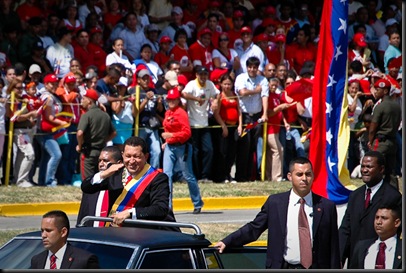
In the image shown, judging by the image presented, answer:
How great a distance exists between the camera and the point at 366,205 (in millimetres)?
10281

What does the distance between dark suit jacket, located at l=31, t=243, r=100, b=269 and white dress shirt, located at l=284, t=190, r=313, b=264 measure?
71.7 inches

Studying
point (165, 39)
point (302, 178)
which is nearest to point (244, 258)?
point (302, 178)

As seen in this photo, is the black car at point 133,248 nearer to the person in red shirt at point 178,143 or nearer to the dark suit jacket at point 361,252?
the dark suit jacket at point 361,252

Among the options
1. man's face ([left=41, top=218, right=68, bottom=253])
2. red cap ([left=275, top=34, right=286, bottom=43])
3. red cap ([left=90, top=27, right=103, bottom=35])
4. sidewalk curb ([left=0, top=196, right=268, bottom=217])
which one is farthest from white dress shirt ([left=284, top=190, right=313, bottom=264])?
red cap ([left=275, top=34, right=286, bottom=43])

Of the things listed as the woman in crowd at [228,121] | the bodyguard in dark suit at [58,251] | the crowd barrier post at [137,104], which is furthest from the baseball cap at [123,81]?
the bodyguard in dark suit at [58,251]

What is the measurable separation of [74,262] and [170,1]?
1497 cm

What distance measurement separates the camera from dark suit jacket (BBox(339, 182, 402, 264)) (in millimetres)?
10055

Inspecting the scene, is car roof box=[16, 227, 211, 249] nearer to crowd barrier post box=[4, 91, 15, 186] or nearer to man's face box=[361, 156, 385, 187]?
man's face box=[361, 156, 385, 187]

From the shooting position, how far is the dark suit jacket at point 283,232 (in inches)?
368

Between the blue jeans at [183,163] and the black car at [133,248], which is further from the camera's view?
the blue jeans at [183,163]

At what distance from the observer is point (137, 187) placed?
33.1 ft

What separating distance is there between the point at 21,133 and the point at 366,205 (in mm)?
8749

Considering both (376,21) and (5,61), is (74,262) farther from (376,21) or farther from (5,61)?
(376,21)

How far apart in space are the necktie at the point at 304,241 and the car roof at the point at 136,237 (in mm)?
862
